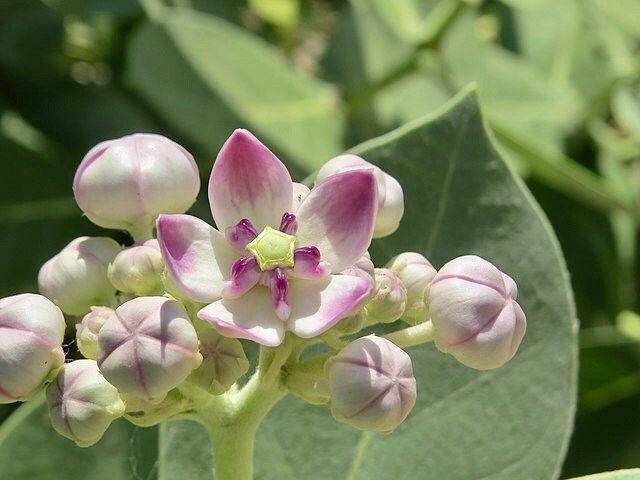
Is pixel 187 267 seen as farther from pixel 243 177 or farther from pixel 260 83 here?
pixel 260 83

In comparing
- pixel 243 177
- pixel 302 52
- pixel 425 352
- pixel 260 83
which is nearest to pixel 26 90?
pixel 260 83

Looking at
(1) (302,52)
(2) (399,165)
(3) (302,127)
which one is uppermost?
(2) (399,165)

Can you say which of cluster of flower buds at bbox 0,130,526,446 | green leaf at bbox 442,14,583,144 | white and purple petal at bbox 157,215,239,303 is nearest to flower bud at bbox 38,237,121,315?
cluster of flower buds at bbox 0,130,526,446

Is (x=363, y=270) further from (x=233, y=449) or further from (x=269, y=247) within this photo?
(x=233, y=449)

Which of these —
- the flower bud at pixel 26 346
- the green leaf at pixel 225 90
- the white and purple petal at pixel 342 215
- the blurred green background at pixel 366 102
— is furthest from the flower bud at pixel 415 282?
the green leaf at pixel 225 90

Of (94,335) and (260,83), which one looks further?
(260,83)

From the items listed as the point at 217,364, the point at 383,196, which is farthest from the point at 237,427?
the point at 383,196

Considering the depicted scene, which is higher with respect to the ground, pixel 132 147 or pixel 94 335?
pixel 132 147

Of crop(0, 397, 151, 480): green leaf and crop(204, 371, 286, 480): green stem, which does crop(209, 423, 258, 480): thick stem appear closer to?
crop(204, 371, 286, 480): green stem
